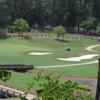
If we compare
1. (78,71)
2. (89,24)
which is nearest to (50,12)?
(89,24)

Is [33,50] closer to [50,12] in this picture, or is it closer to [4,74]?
[50,12]

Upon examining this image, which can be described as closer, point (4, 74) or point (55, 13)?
point (4, 74)

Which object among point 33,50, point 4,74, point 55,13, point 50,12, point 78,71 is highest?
point 4,74

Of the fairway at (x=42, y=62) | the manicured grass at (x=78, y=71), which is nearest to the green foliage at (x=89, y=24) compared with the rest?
the fairway at (x=42, y=62)

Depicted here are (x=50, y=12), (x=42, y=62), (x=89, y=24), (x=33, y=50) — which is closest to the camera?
(x=42, y=62)

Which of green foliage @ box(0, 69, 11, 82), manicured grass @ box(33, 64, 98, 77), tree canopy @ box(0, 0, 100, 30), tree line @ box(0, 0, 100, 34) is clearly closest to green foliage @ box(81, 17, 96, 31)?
tree line @ box(0, 0, 100, 34)

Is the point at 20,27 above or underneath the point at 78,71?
above

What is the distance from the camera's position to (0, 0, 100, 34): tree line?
12506cm

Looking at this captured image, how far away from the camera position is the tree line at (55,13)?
410ft

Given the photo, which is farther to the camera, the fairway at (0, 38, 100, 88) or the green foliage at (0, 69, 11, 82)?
the fairway at (0, 38, 100, 88)

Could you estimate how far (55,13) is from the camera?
415 feet

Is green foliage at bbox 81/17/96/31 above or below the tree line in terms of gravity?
below

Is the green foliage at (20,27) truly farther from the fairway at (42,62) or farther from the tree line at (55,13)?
the tree line at (55,13)

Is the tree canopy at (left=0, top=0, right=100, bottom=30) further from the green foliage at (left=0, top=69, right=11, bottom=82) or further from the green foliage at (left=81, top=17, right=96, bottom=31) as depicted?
the green foliage at (left=0, top=69, right=11, bottom=82)
